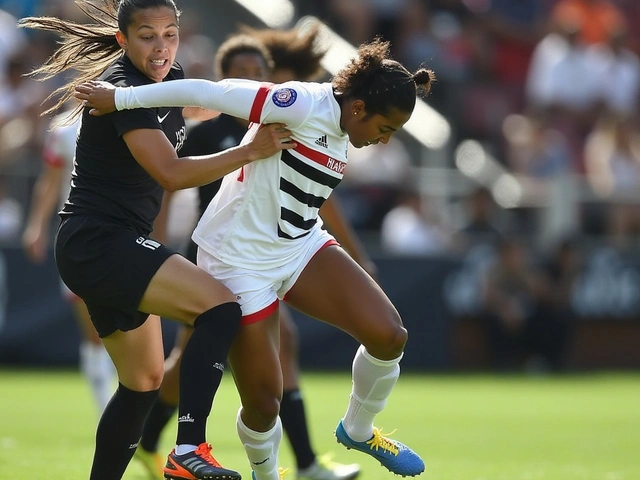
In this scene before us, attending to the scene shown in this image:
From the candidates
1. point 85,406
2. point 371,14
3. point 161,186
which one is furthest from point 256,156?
point 371,14

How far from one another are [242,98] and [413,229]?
8610 millimetres

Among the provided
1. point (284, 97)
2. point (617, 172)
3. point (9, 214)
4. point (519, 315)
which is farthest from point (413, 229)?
point (284, 97)

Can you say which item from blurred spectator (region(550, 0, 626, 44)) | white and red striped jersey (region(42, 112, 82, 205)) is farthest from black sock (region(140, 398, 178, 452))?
blurred spectator (region(550, 0, 626, 44))

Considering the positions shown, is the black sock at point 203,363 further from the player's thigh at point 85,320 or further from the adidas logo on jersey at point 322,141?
the player's thigh at point 85,320

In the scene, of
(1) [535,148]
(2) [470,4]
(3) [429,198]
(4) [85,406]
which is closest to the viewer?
(4) [85,406]

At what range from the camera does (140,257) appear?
4715 millimetres

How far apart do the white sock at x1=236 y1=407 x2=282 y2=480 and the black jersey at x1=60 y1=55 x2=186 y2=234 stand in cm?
103

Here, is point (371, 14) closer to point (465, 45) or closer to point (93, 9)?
point (465, 45)

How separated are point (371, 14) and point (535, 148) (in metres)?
3.21

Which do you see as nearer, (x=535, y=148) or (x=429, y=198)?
(x=429, y=198)

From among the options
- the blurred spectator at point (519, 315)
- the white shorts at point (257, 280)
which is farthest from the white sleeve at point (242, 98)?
the blurred spectator at point (519, 315)

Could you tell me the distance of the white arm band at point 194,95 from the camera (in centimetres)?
467

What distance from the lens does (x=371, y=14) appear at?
52.7 feet

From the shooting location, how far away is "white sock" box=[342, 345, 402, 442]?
5.45 metres
